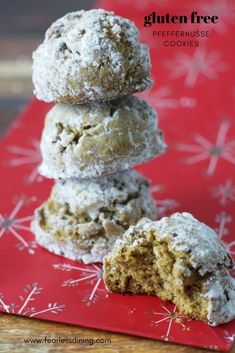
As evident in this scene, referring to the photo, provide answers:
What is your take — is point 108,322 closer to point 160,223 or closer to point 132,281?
point 132,281

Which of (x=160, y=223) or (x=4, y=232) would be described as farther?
(x=4, y=232)

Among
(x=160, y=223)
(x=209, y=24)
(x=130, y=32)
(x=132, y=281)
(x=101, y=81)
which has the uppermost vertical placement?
(x=209, y=24)

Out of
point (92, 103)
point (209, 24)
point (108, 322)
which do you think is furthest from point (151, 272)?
point (209, 24)

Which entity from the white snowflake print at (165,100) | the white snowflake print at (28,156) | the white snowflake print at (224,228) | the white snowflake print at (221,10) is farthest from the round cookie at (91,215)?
the white snowflake print at (221,10)

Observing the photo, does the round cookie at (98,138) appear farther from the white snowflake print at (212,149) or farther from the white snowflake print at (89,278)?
the white snowflake print at (212,149)

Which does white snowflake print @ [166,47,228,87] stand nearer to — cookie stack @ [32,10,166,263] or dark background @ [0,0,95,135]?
dark background @ [0,0,95,135]

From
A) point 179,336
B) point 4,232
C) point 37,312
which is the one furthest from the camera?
point 4,232
